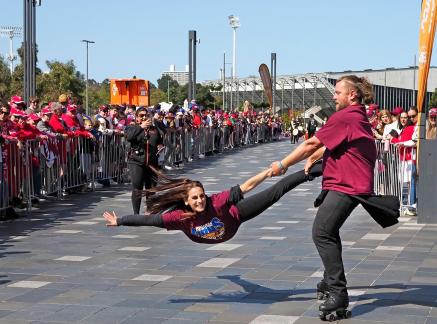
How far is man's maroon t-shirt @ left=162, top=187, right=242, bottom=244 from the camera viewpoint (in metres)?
6.25

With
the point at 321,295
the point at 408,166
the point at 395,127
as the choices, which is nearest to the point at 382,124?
the point at 395,127

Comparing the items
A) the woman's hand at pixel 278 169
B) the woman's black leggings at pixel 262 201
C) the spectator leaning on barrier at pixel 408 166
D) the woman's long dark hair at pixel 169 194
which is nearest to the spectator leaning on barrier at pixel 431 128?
the spectator leaning on barrier at pixel 408 166

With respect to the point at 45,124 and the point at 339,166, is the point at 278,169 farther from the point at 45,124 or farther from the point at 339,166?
the point at 45,124

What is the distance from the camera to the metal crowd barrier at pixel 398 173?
13031mm

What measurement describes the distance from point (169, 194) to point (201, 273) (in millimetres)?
1624

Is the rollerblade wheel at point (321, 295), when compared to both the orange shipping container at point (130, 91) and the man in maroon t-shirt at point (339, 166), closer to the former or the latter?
the man in maroon t-shirt at point (339, 166)

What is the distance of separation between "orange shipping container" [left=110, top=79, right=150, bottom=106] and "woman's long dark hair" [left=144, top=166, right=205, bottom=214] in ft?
90.8

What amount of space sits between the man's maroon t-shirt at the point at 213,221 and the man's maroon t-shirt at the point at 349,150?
0.78m

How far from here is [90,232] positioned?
11.1 meters

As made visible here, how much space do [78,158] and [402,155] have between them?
21.1ft

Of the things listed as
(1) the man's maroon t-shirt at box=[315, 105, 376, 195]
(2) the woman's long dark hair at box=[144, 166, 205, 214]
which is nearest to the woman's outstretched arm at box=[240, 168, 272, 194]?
(2) the woman's long dark hair at box=[144, 166, 205, 214]

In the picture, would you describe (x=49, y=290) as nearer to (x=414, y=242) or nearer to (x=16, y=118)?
(x=414, y=242)

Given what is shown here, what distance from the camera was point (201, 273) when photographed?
25.8 ft

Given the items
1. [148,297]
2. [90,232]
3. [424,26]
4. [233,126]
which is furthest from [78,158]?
[233,126]
